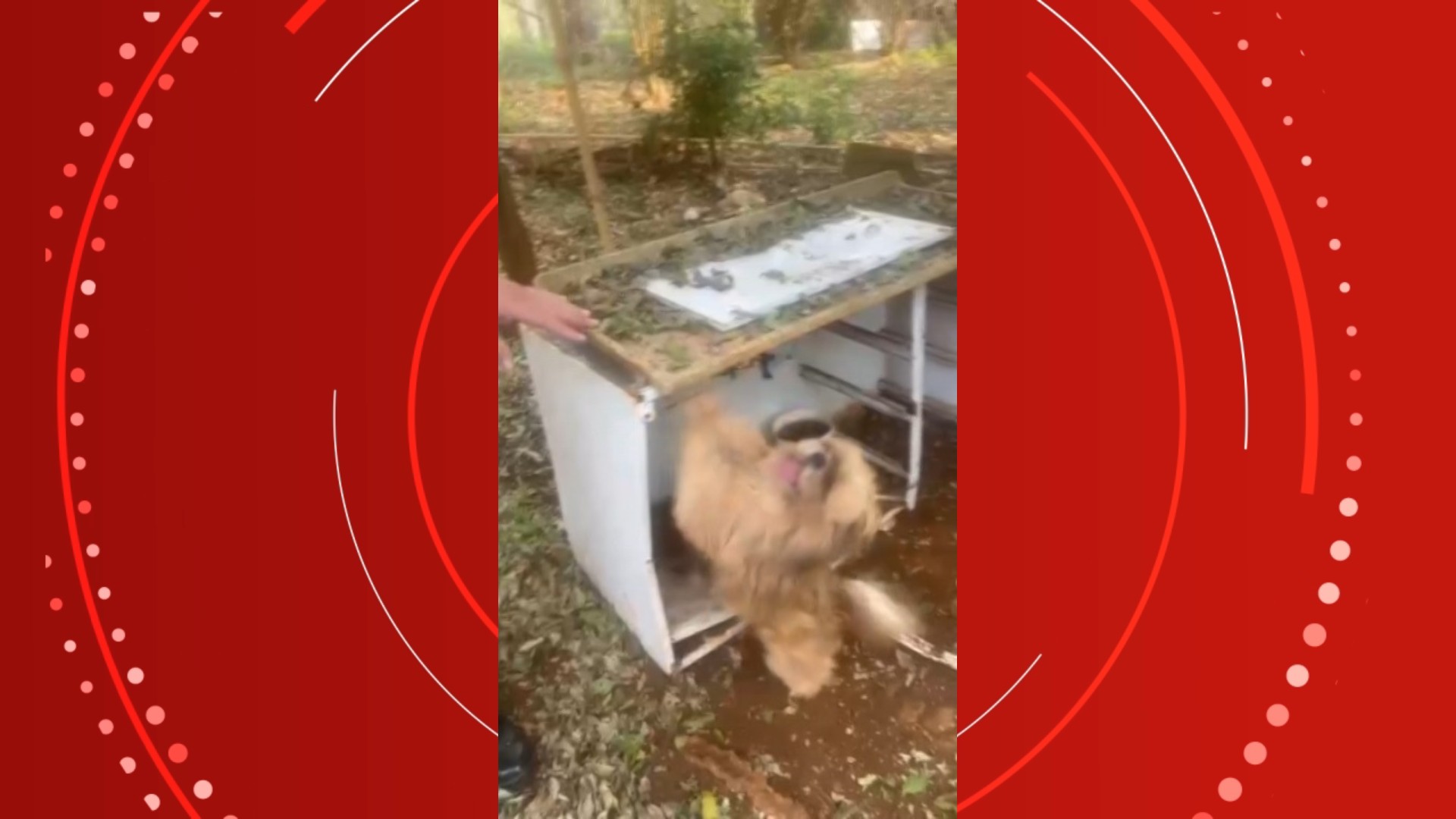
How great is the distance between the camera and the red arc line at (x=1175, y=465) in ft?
2.06

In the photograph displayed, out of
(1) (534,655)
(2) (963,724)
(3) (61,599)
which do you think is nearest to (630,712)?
(1) (534,655)

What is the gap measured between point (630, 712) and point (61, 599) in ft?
1.36

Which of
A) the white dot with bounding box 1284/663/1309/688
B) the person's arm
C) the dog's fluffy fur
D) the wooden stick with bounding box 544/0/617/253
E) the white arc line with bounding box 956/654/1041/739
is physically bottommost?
the white arc line with bounding box 956/654/1041/739

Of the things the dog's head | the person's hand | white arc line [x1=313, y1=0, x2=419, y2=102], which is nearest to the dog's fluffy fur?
the dog's head

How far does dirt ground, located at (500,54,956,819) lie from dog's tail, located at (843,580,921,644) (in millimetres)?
10

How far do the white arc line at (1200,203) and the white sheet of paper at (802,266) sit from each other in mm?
141

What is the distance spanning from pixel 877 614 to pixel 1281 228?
35 centimetres

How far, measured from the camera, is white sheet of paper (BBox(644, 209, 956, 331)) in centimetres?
64

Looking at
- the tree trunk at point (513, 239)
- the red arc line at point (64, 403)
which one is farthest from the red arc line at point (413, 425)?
the red arc line at point (64, 403)

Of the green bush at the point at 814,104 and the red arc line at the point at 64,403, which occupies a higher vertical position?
the green bush at the point at 814,104

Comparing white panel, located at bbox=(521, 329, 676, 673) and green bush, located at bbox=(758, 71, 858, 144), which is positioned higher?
green bush, located at bbox=(758, 71, 858, 144)

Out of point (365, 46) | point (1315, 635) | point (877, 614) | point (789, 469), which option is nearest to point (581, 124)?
point (365, 46)

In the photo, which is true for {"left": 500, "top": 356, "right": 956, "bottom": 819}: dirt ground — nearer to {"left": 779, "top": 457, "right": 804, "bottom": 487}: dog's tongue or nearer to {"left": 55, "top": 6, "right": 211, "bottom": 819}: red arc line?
{"left": 779, "top": 457, "right": 804, "bottom": 487}: dog's tongue

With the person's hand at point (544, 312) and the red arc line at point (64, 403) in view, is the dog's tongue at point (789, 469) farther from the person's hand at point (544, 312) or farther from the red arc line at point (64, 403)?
the red arc line at point (64, 403)
